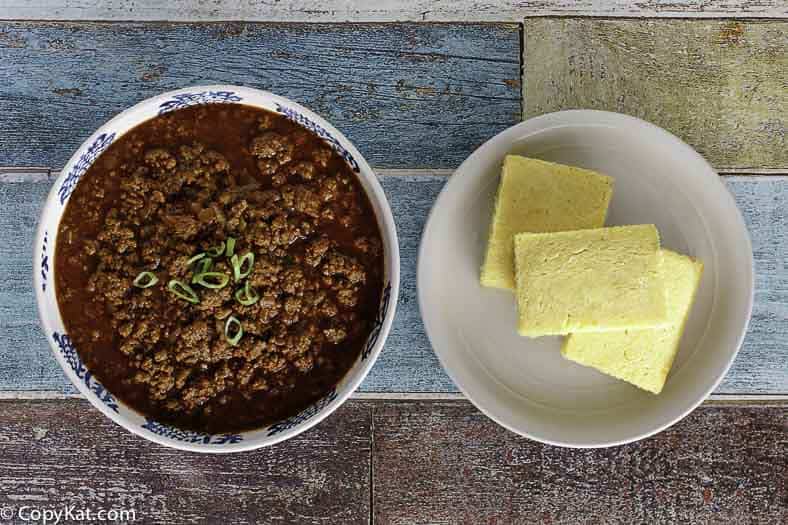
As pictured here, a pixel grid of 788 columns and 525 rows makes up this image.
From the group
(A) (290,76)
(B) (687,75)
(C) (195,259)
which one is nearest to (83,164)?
(C) (195,259)

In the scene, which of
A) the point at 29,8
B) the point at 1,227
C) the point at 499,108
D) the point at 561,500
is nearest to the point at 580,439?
the point at 561,500

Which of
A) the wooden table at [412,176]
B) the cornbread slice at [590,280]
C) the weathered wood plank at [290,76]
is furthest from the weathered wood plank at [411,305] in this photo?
the cornbread slice at [590,280]

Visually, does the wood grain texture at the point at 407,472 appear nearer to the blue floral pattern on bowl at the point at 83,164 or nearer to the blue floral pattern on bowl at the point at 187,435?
the blue floral pattern on bowl at the point at 187,435

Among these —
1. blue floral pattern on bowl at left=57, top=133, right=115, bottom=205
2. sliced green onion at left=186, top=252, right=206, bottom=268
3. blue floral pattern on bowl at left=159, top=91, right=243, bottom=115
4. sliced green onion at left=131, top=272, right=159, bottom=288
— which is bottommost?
sliced green onion at left=131, top=272, right=159, bottom=288

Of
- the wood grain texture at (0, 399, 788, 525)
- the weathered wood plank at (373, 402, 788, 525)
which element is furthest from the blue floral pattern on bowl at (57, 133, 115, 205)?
the weathered wood plank at (373, 402, 788, 525)

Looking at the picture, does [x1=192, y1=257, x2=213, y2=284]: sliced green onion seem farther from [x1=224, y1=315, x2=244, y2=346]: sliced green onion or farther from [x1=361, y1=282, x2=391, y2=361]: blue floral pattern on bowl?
[x1=361, y1=282, x2=391, y2=361]: blue floral pattern on bowl

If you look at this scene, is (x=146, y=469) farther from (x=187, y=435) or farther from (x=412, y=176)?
(x=412, y=176)
